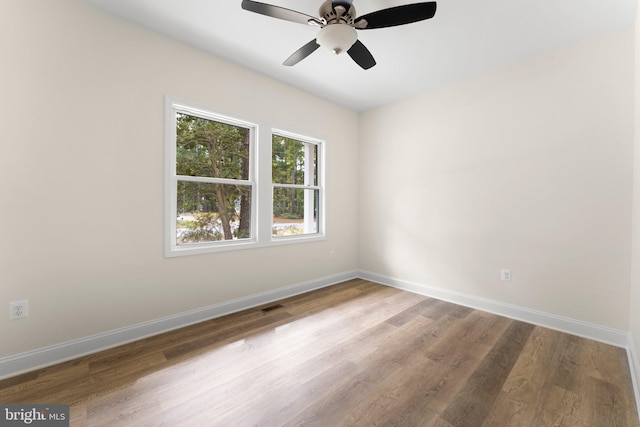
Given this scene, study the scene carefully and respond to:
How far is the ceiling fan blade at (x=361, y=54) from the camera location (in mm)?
2111

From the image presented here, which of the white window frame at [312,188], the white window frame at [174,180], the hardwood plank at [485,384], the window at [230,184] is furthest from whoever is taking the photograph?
the white window frame at [312,188]

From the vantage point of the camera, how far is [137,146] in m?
2.30

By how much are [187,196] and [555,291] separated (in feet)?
12.3

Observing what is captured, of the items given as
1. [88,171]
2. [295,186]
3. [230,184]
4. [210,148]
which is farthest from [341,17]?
[88,171]

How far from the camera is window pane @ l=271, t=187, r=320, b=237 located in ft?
11.3

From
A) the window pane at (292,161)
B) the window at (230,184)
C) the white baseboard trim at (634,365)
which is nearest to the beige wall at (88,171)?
the window at (230,184)

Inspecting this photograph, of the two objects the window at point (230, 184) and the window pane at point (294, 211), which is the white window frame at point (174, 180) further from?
the window pane at point (294, 211)

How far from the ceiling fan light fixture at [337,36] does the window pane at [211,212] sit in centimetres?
178

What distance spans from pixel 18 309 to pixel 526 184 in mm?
4429

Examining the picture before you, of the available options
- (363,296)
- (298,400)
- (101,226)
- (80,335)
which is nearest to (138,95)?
(101,226)

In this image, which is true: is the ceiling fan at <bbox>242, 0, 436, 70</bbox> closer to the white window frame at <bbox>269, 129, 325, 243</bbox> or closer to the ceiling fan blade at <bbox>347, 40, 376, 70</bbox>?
the ceiling fan blade at <bbox>347, 40, 376, 70</bbox>

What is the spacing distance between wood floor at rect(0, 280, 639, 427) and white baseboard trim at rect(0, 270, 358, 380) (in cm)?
9

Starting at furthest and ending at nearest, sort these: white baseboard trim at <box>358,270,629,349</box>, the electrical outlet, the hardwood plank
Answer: white baseboard trim at <box>358,270,629,349</box>
the electrical outlet
the hardwood plank

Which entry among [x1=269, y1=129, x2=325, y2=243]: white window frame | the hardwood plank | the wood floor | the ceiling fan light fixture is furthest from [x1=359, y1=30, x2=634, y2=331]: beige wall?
the ceiling fan light fixture
